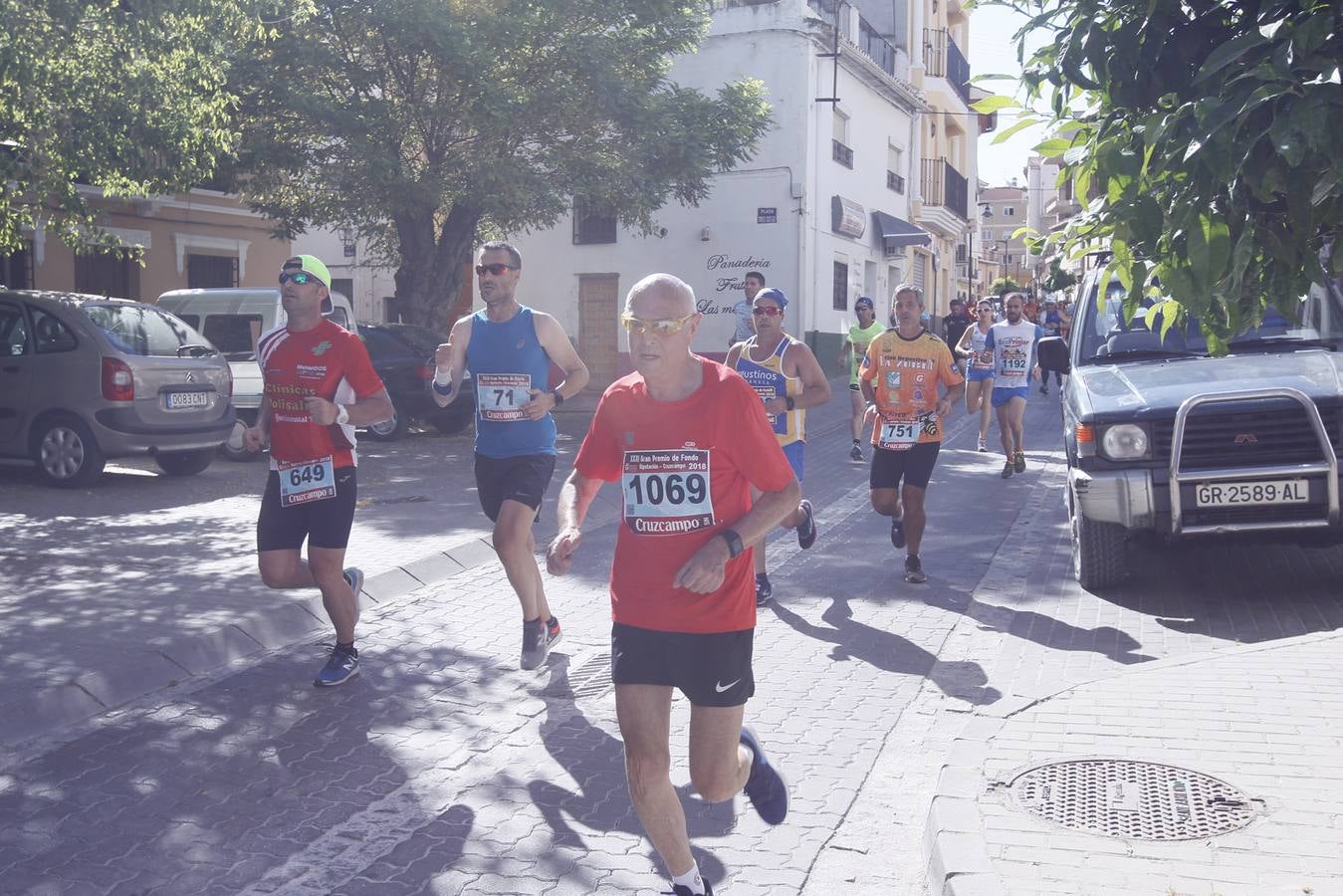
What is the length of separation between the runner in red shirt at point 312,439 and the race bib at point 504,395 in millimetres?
532

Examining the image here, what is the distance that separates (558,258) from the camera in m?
30.1

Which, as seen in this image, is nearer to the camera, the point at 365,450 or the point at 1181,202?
the point at 1181,202

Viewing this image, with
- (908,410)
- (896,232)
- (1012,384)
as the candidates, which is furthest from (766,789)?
(896,232)

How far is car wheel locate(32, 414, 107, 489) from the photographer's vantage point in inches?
464

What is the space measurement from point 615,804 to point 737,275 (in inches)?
965

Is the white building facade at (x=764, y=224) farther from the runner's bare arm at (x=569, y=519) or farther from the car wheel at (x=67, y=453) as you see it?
the runner's bare arm at (x=569, y=519)

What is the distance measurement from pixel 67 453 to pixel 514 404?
7.30 m

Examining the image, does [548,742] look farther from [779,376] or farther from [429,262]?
[429,262]

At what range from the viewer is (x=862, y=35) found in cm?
3306

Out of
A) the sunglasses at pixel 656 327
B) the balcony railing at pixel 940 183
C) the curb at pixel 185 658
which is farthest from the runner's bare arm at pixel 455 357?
the balcony railing at pixel 940 183

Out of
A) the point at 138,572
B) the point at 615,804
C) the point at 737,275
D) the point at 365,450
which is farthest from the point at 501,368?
the point at 737,275

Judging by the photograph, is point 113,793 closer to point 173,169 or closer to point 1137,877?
point 1137,877

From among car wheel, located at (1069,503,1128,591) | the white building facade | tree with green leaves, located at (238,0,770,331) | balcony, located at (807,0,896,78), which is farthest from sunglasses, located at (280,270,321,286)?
balcony, located at (807,0,896,78)

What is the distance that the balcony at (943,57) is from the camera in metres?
39.2
